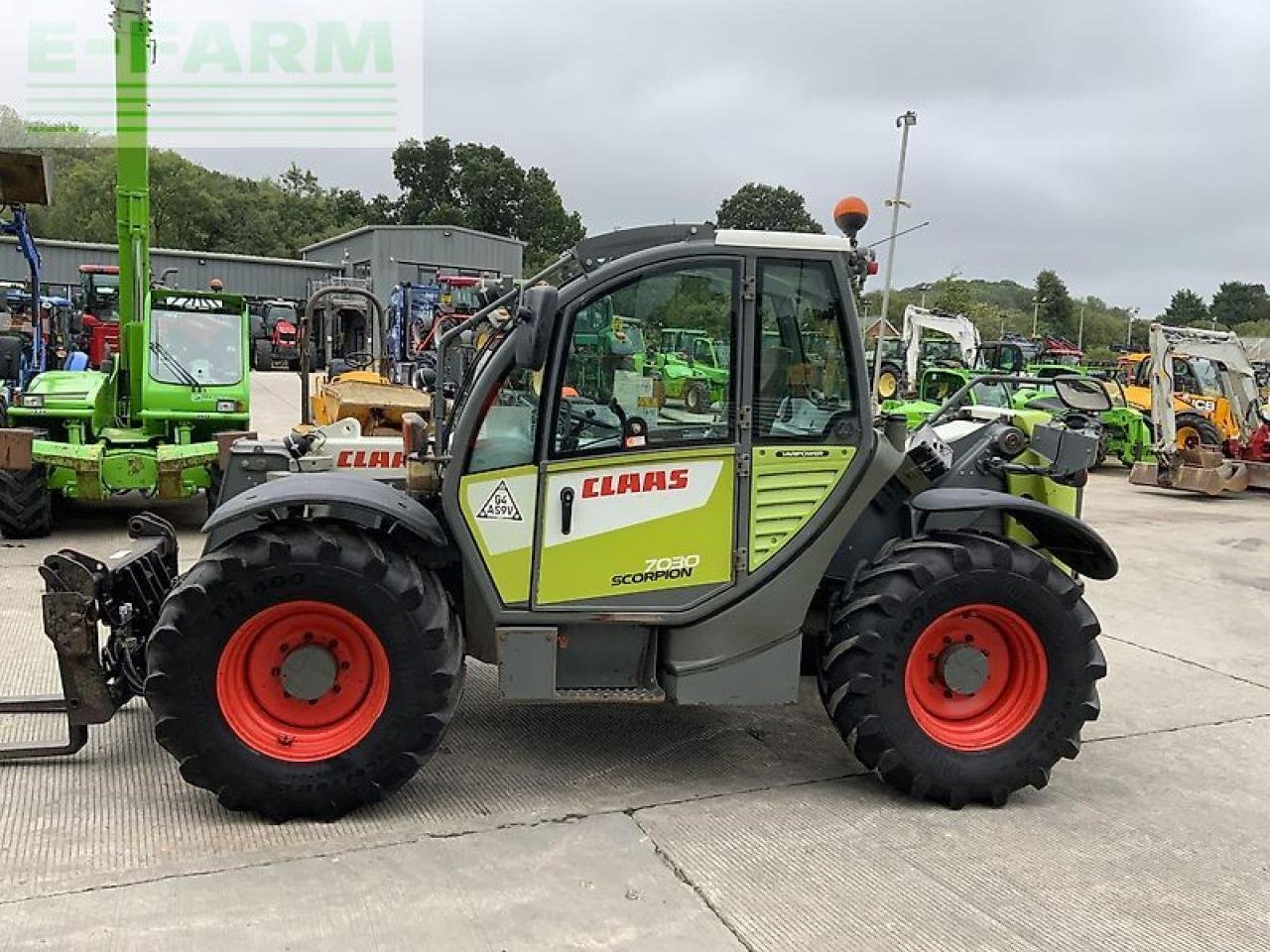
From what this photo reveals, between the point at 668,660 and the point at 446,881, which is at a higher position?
the point at 668,660

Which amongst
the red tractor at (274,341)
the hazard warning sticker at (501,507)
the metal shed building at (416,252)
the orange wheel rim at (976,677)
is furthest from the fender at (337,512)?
the metal shed building at (416,252)

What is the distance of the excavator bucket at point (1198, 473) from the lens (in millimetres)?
13648

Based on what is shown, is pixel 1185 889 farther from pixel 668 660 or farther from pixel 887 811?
pixel 668 660

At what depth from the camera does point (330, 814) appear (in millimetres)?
3779

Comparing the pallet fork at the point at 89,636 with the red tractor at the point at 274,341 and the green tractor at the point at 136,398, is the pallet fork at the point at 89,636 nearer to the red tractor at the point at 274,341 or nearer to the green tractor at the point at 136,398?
the green tractor at the point at 136,398

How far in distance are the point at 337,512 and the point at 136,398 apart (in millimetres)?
6358

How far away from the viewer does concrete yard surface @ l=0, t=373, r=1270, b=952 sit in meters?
3.17

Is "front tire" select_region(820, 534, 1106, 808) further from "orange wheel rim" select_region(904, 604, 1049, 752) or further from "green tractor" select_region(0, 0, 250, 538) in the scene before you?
"green tractor" select_region(0, 0, 250, 538)

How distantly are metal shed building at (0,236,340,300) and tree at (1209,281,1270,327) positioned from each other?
69.8 metres

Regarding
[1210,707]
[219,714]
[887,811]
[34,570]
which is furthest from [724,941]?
[34,570]

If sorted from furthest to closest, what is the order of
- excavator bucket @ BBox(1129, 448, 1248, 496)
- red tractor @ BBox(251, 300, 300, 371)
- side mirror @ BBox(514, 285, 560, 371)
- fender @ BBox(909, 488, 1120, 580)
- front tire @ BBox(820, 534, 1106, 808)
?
red tractor @ BBox(251, 300, 300, 371) → excavator bucket @ BBox(1129, 448, 1248, 496) → fender @ BBox(909, 488, 1120, 580) → front tire @ BBox(820, 534, 1106, 808) → side mirror @ BBox(514, 285, 560, 371)

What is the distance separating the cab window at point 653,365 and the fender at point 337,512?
0.62 metres

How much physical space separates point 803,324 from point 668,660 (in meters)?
1.43

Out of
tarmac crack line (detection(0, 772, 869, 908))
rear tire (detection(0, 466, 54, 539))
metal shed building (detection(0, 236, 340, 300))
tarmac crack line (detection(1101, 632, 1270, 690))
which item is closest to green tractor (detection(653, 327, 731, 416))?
tarmac crack line (detection(0, 772, 869, 908))
